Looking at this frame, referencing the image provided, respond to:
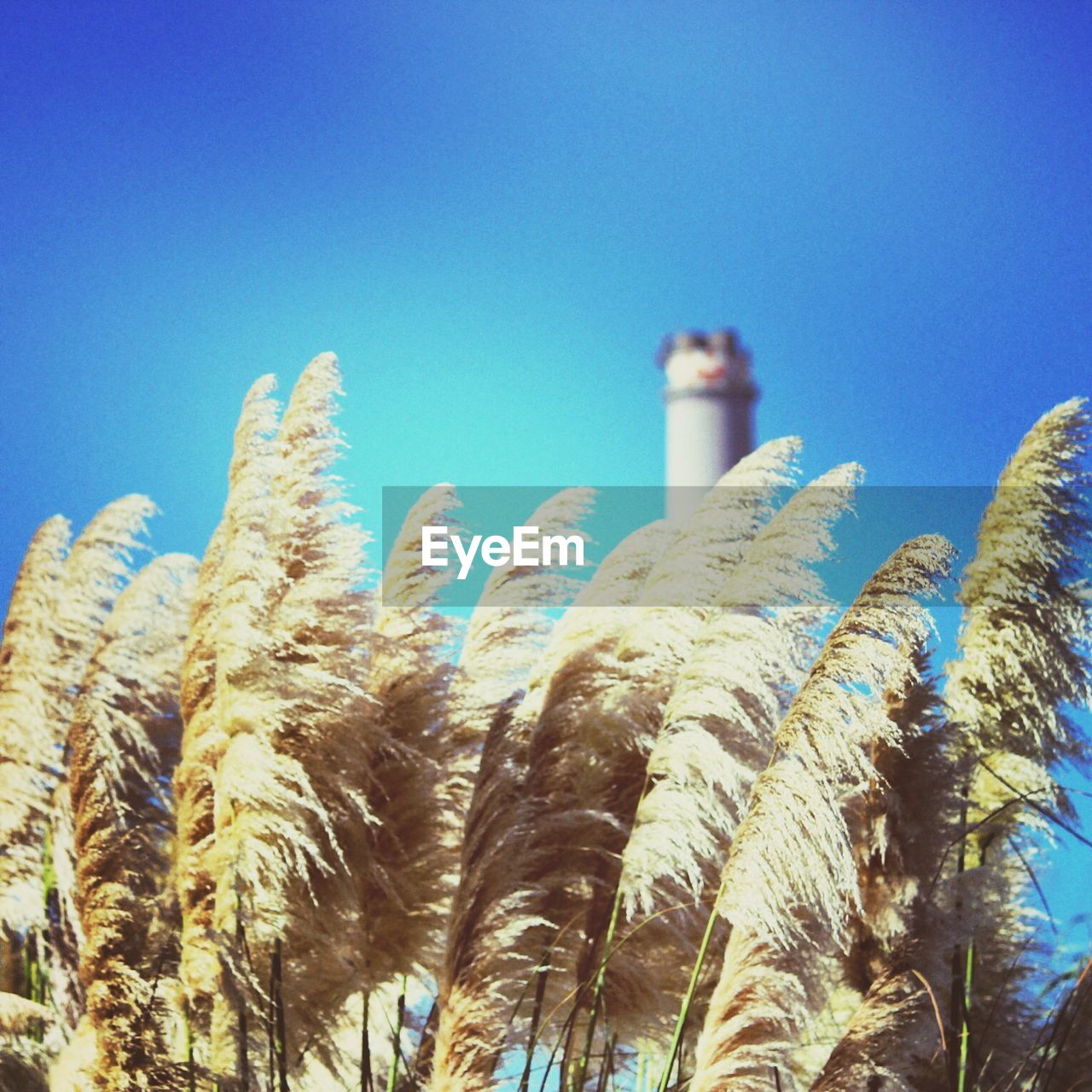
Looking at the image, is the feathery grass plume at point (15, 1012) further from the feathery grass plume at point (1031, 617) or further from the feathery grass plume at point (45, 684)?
the feathery grass plume at point (1031, 617)

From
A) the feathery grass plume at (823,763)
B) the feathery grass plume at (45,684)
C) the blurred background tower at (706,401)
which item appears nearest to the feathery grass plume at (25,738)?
the feathery grass plume at (45,684)

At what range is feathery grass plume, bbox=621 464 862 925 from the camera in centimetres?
242

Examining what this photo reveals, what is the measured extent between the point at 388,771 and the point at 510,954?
486 mm

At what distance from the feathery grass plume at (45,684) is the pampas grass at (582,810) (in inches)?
10.7

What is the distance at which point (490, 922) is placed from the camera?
2299 millimetres

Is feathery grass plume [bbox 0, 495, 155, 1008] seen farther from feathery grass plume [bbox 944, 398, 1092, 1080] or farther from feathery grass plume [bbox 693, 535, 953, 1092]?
feathery grass plume [bbox 944, 398, 1092, 1080]

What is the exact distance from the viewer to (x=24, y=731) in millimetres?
3295

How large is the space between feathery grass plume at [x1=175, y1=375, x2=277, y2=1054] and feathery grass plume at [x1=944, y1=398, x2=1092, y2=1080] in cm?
137

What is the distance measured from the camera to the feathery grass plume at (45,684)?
3244 millimetres

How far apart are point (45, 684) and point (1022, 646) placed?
89.1 inches

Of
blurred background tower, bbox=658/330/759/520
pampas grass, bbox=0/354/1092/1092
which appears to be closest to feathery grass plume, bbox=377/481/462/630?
pampas grass, bbox=0/354/1092/1092

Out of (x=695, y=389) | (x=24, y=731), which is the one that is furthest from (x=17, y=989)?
(x=695, y=389)

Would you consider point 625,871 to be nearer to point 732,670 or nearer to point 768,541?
point 732,670

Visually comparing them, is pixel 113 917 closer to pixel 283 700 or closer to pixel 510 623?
pixel 283 700
